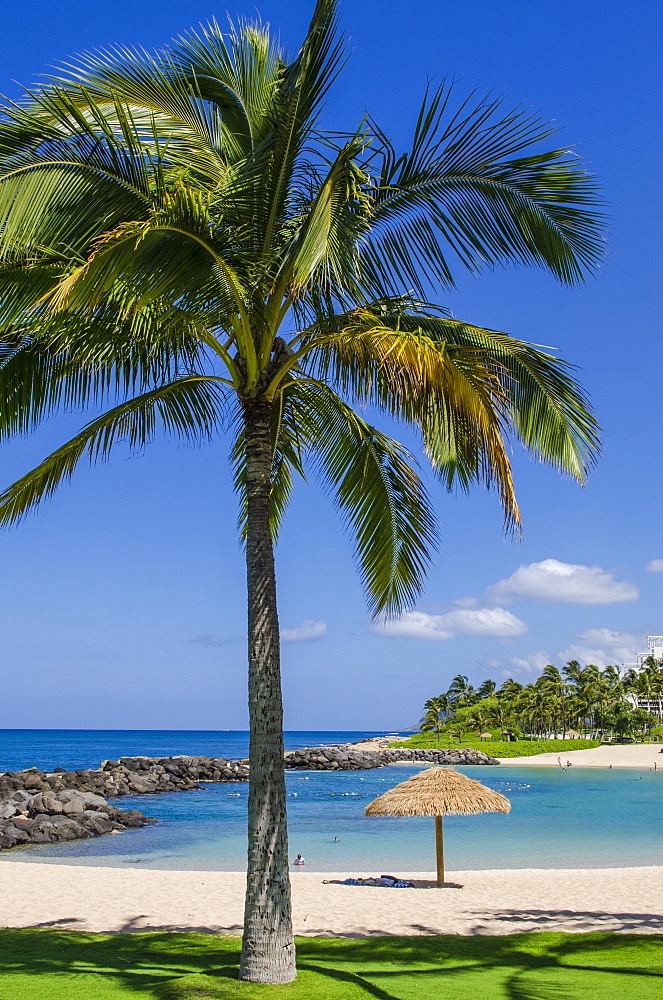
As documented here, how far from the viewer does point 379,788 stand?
44.6 metres

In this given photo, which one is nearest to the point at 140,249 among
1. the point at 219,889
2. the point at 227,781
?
the point at 219,889

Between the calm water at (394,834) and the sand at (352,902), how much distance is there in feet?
11.7

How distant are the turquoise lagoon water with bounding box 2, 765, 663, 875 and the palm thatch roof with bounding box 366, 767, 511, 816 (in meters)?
3.64

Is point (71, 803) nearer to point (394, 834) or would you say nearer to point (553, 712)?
point (394, 834)

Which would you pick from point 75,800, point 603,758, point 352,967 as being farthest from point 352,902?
point 603,758

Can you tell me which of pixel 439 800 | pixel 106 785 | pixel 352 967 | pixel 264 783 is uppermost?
pixel 264 783

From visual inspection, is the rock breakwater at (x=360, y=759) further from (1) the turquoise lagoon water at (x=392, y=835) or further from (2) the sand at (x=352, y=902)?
(2) the sand at (x=352, y=902)

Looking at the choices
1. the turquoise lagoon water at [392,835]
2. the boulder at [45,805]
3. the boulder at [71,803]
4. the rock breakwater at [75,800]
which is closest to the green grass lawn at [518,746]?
the turquoise lagoon water at [392,835]

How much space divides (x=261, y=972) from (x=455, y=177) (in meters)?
6.18

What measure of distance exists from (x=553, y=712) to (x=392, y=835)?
62.0 metres

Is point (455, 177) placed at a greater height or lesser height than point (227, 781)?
greater

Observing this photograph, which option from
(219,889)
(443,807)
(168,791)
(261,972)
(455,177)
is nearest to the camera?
(261,972)

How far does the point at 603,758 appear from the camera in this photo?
198ft

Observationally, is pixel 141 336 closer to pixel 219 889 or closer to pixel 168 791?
pixel 219 889
